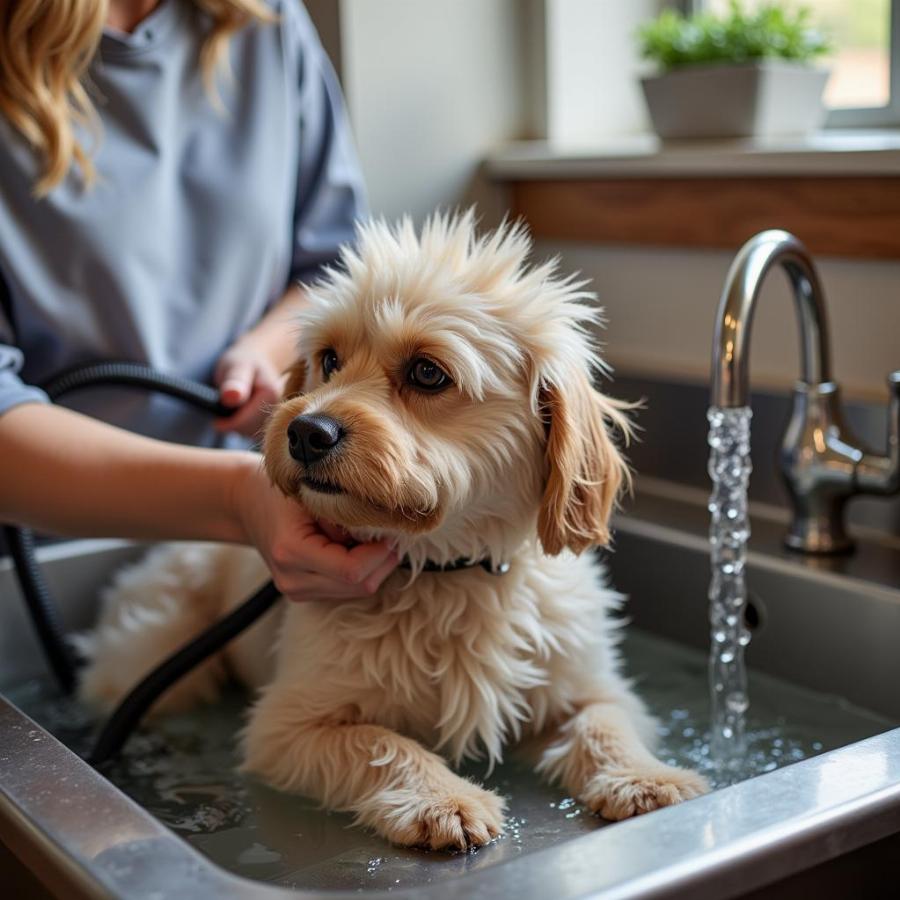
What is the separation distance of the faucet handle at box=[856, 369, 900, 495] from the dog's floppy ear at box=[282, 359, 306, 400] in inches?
22.6

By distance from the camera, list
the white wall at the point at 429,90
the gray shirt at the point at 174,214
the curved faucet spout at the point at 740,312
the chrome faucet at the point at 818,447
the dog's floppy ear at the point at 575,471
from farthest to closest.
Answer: the white wall at the point at 429,90
the gray shirt at the point at 174,214
the chrome faucet at the point at 818,447
the curved faucet spout at the point at 740,312
the dog's floppy ear at the point at 575,471

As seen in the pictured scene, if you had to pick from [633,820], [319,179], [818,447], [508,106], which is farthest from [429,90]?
[633,820]

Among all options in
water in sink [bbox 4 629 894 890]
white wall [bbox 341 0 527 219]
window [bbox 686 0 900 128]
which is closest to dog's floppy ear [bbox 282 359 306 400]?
water in sink [bbox 4 629 894 890]

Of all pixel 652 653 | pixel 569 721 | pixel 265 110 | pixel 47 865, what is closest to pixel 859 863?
pixel 569 721

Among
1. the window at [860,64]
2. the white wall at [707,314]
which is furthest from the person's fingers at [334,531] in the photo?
the window at [860,64]

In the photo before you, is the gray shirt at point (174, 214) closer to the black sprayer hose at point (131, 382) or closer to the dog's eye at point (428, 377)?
the black sprayer hose at point (131, 382)

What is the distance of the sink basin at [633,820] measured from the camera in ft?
2.39

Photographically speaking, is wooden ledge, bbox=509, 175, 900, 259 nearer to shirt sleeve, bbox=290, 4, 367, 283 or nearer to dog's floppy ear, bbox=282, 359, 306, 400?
shirt sleeve, bbox=290, 4, 367, 283

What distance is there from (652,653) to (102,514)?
2.13ft

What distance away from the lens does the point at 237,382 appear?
4.54ft

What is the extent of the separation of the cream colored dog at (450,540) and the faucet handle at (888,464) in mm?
329

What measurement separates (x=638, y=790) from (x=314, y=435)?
36 centimetres

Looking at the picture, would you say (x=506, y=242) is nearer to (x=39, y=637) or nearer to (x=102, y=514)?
(x=102, y=514)

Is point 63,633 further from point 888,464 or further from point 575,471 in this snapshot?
point 888,464
